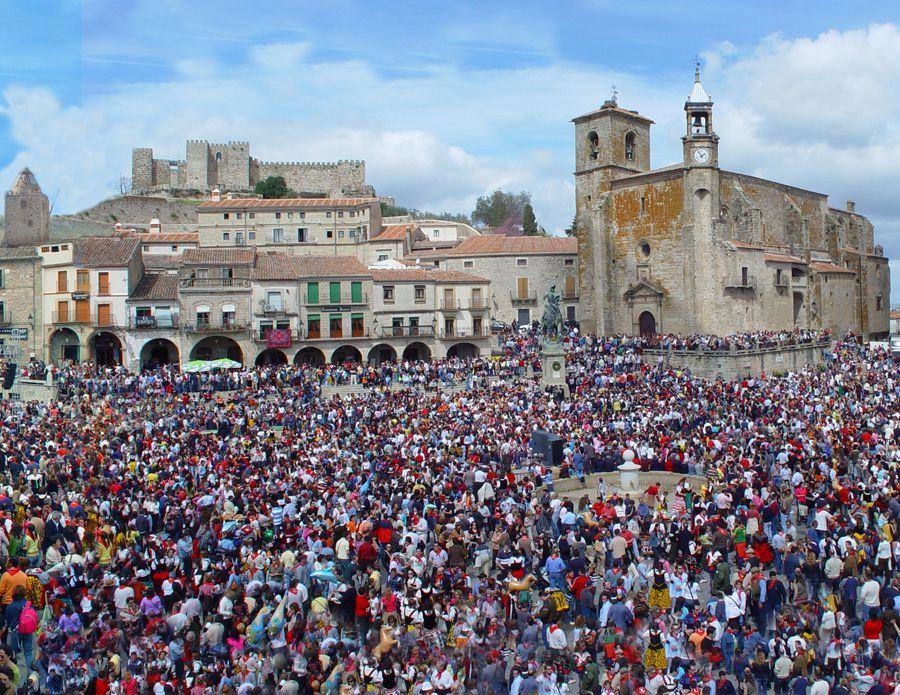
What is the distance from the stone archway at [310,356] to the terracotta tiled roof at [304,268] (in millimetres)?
3689

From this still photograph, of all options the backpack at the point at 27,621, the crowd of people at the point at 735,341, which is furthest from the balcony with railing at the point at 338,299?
the backpack at the point at 27,621

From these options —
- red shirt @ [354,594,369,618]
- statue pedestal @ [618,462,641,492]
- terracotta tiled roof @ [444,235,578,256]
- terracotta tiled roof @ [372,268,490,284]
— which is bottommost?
red shirt @ [354,594,369,618]

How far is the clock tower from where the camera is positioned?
46031mm

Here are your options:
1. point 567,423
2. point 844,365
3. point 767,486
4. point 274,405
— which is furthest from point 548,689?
point 844,365

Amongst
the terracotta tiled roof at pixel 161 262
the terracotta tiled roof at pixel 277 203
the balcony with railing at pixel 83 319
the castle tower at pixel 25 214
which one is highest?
the terracotta tiled roof at pixel 277 203

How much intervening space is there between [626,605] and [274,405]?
19422 millimetres

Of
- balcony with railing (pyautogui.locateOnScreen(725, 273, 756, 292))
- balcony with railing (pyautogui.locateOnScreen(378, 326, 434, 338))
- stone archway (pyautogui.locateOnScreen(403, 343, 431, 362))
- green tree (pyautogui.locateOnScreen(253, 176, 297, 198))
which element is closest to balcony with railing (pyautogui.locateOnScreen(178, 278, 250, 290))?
balcony with railing (pyautogui.locateOnScreen(378, 326, 434, 338))

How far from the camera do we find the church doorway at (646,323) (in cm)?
4884

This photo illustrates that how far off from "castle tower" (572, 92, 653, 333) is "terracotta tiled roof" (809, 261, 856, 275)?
1187 cm

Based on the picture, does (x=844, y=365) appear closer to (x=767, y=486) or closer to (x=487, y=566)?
(x=767, y=486)

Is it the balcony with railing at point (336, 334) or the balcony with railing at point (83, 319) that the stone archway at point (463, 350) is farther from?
the balcony with railing at point (83, 319)

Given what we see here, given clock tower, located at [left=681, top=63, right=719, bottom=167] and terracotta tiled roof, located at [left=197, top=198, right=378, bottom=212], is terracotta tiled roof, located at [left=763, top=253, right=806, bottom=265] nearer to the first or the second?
clock tower, located at [left=681, top=63, right=719, bottom=167]

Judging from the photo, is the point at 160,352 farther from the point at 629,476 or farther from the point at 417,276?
the point at 629,476

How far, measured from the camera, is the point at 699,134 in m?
46.1
